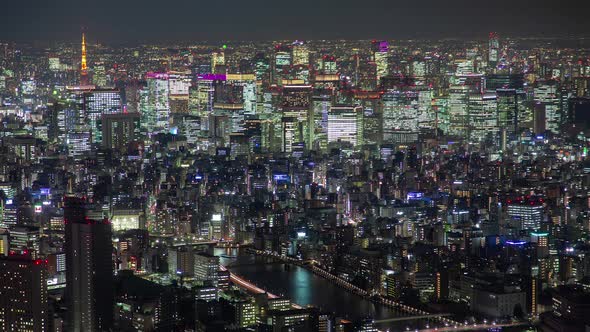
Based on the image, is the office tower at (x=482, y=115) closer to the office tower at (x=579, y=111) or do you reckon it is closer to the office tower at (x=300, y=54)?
the office tower at (x=579, y=111)

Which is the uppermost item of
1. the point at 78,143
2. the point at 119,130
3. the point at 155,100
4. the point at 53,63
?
the point at 53,63

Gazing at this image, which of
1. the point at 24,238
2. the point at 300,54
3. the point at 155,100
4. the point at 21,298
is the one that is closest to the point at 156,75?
the point at 155,100

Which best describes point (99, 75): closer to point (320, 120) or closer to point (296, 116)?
point (296, 116)

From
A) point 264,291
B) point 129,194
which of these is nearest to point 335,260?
point 264,291

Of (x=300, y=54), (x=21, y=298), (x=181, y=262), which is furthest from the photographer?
(x=300, y=54)

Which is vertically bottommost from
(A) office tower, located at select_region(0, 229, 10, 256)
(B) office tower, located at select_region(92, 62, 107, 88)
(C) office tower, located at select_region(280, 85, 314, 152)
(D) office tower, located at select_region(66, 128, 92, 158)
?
(A) office tower, located at select_region(0, 229, 10, 256)

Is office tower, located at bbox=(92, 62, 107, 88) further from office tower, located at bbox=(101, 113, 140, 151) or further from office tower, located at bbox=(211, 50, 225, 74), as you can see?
office tower, located at bbox=(211, 50, 225, 74)

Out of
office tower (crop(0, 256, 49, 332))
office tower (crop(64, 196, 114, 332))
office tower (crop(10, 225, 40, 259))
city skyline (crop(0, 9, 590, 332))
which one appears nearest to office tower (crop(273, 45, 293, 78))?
city skyline (crop(0, 9, 590, 332))
